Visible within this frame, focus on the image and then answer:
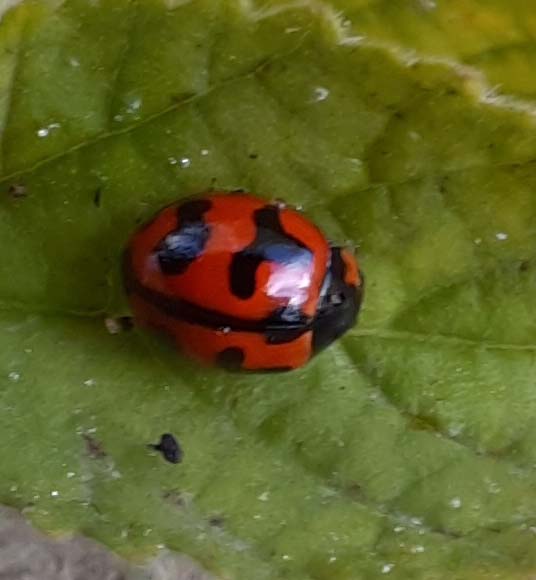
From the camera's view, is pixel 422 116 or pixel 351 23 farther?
pixel 351 23

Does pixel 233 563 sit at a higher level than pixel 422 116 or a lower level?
lower

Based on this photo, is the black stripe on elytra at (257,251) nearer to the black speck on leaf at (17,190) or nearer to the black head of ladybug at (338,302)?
the black head of ladybug at (338,302)

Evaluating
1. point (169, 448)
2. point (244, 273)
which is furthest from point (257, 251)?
point (169, 448)

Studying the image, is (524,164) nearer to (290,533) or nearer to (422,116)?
(422,116)

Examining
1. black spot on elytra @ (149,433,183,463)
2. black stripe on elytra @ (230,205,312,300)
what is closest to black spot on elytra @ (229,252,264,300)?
black stripe on elytra @ (230,205,312,300)

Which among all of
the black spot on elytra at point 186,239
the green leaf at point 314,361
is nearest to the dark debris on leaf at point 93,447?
the green leaf at point 314,361

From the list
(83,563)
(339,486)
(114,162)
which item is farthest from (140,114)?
(83,563)

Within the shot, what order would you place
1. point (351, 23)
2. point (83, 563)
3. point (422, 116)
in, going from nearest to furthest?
point (422, 116), point (351, 23), point (83, 563)
